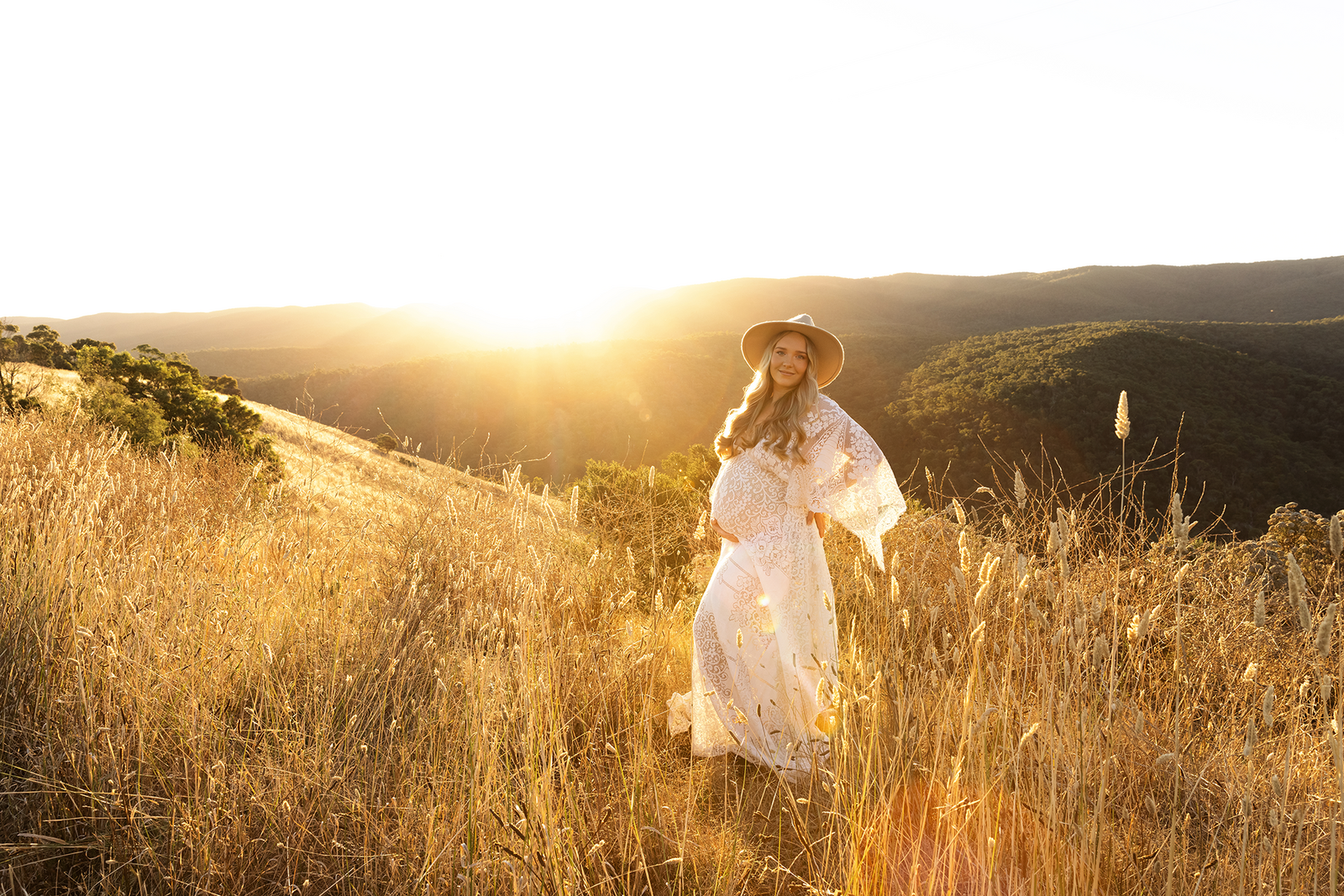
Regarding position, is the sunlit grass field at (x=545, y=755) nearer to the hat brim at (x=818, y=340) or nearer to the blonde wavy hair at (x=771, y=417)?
the blonde wavy hair at (x=771, y=417)

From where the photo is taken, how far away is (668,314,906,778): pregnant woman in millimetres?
2631

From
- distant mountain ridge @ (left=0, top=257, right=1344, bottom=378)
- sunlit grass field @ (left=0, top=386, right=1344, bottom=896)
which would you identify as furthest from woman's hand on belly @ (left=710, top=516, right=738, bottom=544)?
distant mountain ridge @ (left=0, top=257, right=1344, bottom=378)

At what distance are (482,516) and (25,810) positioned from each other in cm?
209

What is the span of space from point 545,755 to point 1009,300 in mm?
99831

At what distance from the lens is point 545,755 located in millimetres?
1674

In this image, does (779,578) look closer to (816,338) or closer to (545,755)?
(816,338)

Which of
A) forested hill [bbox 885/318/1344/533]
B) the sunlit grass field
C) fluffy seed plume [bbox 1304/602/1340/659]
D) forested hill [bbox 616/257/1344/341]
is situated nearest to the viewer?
fluffy seed plume [bbox 1304/602/1340/659]

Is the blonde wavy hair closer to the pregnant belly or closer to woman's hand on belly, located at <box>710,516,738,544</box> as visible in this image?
the pregnant belly

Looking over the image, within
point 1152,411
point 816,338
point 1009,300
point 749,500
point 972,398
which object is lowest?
point 1152,411

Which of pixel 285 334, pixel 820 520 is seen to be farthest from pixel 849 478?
pixel 285 334

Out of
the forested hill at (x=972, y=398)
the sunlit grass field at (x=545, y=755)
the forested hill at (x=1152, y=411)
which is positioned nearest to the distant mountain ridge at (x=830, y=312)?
the forested hill at (x=972, y=398)

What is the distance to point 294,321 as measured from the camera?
4688 inches

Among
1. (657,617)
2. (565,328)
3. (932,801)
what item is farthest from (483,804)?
(565,328)

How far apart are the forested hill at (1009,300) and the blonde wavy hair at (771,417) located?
7833 cm
